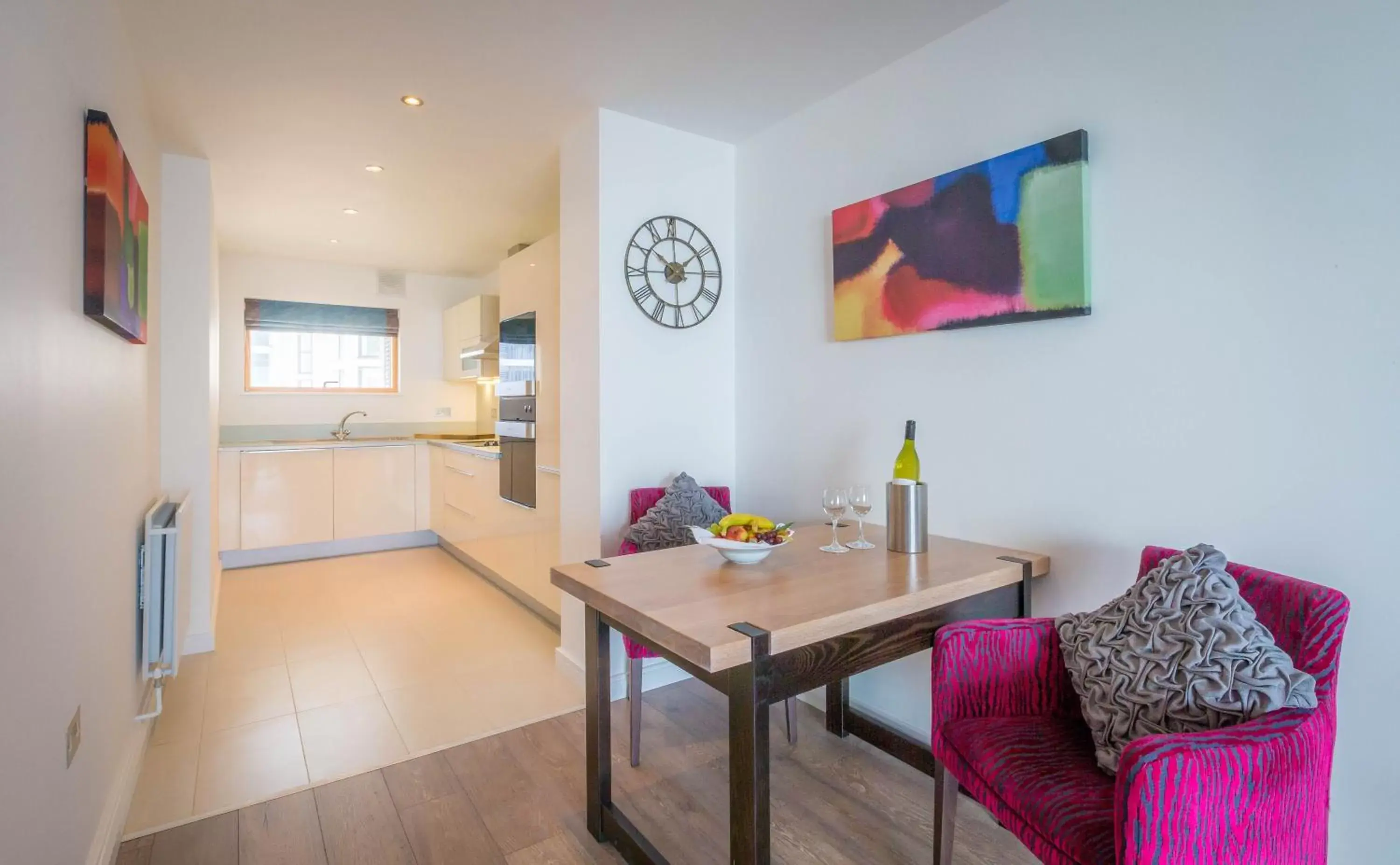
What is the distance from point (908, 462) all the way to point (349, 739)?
217cm

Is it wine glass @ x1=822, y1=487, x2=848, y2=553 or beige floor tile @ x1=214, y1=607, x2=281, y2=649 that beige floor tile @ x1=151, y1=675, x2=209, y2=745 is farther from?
wine glass @ x1=822, y1=487, x2=848, y2=553

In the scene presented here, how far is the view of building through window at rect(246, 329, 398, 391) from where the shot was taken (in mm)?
5398

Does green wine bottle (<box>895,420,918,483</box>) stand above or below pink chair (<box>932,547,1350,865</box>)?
above

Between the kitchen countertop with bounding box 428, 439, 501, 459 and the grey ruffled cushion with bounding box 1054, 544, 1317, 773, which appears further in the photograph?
the kitchen countertop with bounding box 428, 439, 501, 459

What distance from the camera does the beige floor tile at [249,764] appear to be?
2082 mm

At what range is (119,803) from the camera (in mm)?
1901

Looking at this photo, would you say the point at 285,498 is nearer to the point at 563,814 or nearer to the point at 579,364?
the point at 579,364

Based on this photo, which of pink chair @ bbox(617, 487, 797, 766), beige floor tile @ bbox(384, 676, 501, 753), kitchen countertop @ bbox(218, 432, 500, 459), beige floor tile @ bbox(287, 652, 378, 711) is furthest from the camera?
kitchen countertop @ bbox(218, 432, 500, 459)

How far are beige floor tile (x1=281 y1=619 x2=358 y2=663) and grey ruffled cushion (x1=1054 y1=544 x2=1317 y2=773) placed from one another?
319 centimetres

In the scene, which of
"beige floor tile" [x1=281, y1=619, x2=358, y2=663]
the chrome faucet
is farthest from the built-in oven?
the chrome faucet

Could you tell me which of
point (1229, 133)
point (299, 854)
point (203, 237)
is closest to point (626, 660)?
point (299, 854)

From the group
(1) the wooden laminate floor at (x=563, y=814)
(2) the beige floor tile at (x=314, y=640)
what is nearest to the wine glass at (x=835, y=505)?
(1) the wooden laminate floor at (x=563, y=814)

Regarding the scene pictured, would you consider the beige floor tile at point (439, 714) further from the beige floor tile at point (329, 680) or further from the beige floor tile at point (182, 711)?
the beige floor tile at point (182, 711)

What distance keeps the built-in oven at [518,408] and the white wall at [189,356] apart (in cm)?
140
